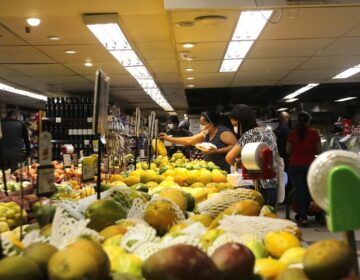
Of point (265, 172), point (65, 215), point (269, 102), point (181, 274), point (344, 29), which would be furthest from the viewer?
point (269, 102)

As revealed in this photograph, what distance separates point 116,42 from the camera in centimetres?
A: 641

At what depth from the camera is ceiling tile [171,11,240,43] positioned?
4.96m

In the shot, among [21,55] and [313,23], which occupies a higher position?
[313,23]

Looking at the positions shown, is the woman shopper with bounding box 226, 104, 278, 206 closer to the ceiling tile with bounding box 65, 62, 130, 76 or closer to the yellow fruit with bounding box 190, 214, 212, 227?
the yellow fruit with bounding box 190, 214, 212, 227

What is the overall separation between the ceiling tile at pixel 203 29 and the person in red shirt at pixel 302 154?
5.57 ft

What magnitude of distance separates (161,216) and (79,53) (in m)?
5.90

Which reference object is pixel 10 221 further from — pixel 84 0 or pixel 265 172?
pixel 84 0

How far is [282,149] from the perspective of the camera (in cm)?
811

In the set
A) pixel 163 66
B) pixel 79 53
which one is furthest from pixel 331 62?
pixel 79 53

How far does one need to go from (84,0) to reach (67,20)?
751 millimetres

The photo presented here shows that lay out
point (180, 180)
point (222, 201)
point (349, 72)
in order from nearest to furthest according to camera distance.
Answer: point (222, 201) → point (180, 180) → point (349, 72)

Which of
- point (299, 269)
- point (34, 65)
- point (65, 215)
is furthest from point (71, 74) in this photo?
point (299, 269)

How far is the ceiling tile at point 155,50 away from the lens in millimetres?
6668

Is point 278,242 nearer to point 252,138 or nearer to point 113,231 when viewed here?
point 113,231
